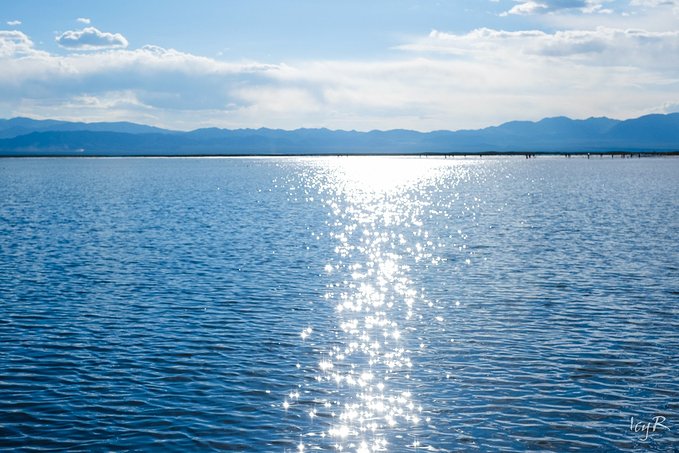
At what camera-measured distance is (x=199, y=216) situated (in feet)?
273

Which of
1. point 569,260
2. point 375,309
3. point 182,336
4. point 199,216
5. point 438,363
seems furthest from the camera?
point 199,216

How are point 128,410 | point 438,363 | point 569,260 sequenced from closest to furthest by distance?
point 128,410 < point 438,363 < point 569,260

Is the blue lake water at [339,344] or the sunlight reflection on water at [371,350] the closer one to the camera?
the sunlight reflection on water at [371,350]

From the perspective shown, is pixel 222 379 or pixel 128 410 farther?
pixel 222 379

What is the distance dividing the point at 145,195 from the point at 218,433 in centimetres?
11060

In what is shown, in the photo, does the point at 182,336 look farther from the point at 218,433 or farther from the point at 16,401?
the point at 218,433

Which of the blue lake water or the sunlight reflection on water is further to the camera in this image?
the blue lake water

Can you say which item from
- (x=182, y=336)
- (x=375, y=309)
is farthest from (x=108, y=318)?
(x=375, y=309)

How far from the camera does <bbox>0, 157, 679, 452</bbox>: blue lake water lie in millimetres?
19312

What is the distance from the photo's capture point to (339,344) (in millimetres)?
27750

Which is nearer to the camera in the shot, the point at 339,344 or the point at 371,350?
the point at 371,350

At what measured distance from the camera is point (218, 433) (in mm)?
18969

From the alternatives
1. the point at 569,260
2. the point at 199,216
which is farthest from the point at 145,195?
the point at 569,260

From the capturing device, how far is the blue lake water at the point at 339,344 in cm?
1931
